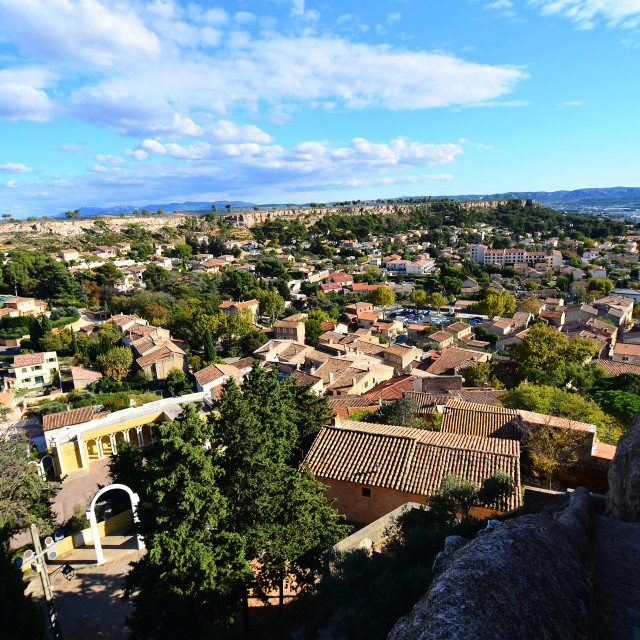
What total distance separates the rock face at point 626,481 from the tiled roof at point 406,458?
3110 mm

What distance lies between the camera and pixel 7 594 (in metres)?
8.23

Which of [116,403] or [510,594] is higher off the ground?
[510,594]

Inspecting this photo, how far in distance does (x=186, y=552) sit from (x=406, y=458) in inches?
252

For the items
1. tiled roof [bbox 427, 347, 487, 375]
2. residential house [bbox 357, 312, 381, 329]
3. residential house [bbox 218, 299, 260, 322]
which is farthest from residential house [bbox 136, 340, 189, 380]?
residential house [bbox 357, 312, 381, 329]

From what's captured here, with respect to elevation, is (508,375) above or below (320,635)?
below

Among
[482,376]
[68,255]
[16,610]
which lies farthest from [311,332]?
[68,255]

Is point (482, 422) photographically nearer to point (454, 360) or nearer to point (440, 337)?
point (454, 360)

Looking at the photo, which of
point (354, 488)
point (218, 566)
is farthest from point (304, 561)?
point (354, 488)

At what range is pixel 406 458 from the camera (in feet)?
38.8

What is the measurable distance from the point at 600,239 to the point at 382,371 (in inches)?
5209

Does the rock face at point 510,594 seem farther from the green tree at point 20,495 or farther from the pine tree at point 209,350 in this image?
the pine tree at point 209,350

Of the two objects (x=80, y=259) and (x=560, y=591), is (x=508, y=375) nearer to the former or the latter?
(x=560, y=591)

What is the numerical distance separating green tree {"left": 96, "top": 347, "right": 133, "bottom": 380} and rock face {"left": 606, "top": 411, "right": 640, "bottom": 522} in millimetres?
37147

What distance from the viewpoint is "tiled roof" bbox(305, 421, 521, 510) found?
1104 cm
